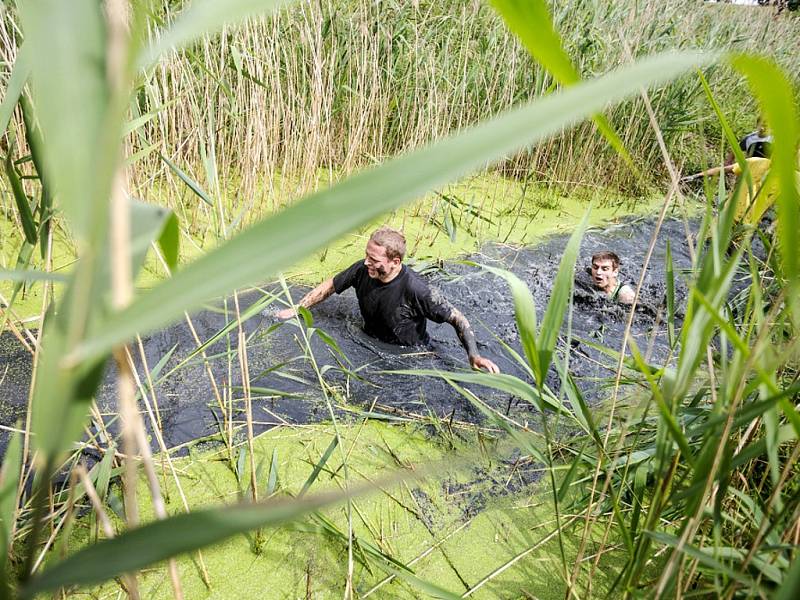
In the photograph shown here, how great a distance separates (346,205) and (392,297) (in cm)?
264

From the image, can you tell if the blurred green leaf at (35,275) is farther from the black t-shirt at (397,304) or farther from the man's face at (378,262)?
the black t-shirt at (397,304)

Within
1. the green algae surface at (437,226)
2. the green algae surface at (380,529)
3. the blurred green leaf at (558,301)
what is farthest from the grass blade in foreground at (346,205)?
the green algae surface at (437,226)

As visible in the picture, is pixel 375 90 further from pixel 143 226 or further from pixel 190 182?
pixel 143 226

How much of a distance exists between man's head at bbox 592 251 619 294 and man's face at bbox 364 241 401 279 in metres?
1.62

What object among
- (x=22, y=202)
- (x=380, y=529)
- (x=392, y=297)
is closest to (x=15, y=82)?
(x=22, y=202)

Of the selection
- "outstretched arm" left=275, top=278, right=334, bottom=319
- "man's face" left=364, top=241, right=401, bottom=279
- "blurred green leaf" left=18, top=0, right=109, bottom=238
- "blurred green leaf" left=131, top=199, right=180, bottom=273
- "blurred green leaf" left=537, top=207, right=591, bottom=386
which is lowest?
"outstretched arm" left=275, top=278, right=334, bottom=319

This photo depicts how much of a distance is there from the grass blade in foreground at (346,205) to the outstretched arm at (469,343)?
2.11m

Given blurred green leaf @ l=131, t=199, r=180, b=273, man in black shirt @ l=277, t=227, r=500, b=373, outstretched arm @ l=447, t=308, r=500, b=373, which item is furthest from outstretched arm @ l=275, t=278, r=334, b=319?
blurred green leaf @ l=131, t=199, r=180, b=273

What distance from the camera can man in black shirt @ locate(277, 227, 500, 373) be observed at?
2738 mm

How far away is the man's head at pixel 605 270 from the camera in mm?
3600

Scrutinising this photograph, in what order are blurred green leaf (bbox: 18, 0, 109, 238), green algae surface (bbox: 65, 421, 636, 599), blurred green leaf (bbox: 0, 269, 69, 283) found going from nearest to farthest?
blurred green leaf (bbox: 18, 0, 109, 238) < blurred green leaf (bbox: 0, 269, 69, 283) < green algae surface (bbox: 65, 421, 636, 599)

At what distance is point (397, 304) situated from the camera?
294cm

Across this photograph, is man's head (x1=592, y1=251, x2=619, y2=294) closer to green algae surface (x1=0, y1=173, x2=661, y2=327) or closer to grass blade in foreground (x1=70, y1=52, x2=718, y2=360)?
green algae surface (x1=0, y1=173, x2=661, y2=327)

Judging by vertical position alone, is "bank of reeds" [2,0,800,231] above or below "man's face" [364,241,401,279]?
above
